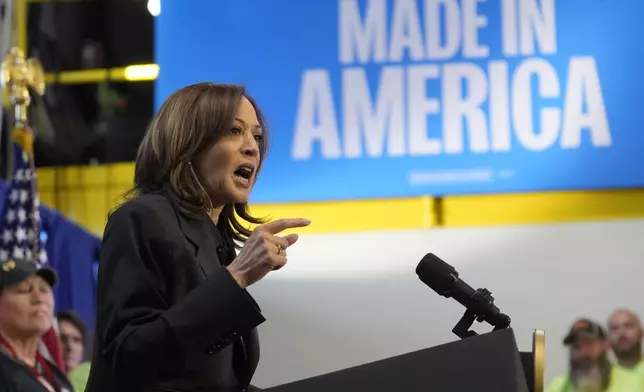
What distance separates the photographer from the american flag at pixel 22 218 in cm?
551

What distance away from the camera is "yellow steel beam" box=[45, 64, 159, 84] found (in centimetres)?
788

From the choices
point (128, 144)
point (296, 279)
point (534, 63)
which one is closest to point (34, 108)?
point (128, 144)

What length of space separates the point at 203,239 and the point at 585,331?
304cm

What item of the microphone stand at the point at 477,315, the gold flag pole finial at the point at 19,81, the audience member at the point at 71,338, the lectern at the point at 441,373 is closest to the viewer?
the lectern at the point at 441,373

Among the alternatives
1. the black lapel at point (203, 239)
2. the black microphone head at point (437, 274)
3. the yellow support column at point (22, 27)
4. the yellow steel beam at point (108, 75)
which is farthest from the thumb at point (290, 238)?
the yellow steel beam at point (108, 75)

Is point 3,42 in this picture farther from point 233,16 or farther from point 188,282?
point 188,282

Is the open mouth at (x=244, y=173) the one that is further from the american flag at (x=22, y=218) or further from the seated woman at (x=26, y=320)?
the american flag at (x=22, y=218)

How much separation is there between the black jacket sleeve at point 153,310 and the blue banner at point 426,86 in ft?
10.4

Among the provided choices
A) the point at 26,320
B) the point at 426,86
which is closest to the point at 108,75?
the point at 426,86

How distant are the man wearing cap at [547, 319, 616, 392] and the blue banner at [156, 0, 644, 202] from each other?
24.1 inches

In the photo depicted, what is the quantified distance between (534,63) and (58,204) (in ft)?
14.1

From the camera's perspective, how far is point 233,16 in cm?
490

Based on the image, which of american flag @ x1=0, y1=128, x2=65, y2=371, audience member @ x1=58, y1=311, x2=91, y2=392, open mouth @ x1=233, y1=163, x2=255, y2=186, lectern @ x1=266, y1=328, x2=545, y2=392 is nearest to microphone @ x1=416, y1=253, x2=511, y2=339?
lectern @ x1=266, y1=328, x2=545, y2=392

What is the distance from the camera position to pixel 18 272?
13.9ft
